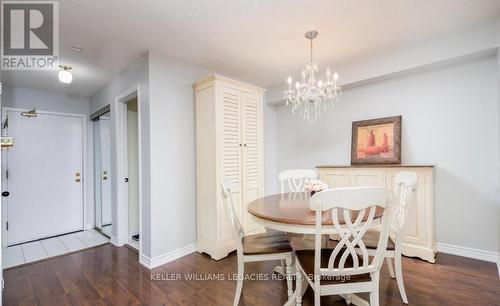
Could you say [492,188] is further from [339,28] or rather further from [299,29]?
[299,29]

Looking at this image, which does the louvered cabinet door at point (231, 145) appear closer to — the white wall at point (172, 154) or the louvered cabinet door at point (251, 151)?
the louvered cabinet door at point (251, 151)

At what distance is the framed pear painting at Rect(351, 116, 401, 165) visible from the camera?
119 inches

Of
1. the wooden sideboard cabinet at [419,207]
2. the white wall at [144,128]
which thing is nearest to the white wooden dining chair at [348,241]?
the wooden sideboard cabinet at [419,207]

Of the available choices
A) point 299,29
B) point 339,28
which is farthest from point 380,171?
point 299,29

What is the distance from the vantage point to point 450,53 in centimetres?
252

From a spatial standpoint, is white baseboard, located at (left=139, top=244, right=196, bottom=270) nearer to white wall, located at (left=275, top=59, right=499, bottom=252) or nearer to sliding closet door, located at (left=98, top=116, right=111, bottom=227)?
sliding closet door, located at (left=98, top=116, right=111, bottom=227)

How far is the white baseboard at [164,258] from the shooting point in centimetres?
264

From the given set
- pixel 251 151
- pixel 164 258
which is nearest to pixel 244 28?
pixel 251 151

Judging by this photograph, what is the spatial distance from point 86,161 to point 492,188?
5605 millimetres

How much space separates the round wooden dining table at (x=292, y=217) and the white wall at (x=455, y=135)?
162 cm

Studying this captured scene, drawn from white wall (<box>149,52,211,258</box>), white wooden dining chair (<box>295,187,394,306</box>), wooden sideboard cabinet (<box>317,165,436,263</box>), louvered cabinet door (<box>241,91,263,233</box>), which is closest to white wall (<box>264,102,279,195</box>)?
louvered cabinet door (<box>241,91,263,233</box>)

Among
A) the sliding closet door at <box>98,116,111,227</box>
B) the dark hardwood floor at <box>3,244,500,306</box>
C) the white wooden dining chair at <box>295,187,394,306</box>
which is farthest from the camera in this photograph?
the sliding closet door at <box>98,116,111,227</box>

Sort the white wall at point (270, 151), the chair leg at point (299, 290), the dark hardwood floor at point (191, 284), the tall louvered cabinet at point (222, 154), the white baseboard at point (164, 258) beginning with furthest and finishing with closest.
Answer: the white wall at point (270, 151)
the tall louvered cabinet at point (222, 154)
the white baseboard at point (164, 258)
the dark hardwood floor at point (191, 284)
the chair leg at point (299, 290)

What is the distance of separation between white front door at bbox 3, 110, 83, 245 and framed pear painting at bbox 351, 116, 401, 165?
446 cm
